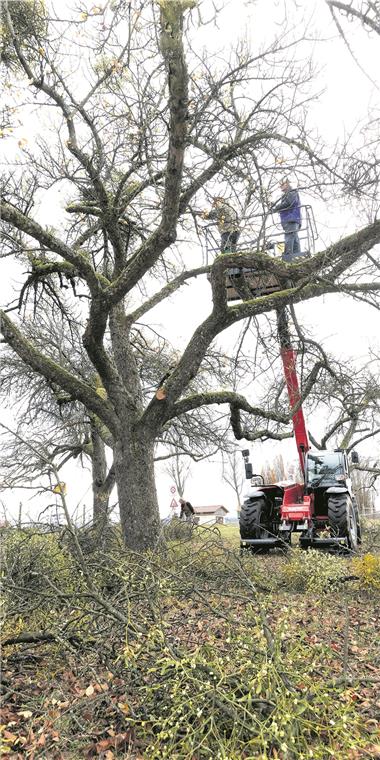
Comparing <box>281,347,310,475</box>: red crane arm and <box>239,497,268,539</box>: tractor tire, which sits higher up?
<box>281,347,310,475</box>: red crane arm

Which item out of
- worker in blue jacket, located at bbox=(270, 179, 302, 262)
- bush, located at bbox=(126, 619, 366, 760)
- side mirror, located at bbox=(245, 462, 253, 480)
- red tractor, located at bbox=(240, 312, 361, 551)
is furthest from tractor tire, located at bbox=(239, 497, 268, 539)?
bush, located at bbox=(126, 619, 366, 760)

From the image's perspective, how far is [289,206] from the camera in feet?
24.3

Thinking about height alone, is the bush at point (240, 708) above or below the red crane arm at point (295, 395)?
below

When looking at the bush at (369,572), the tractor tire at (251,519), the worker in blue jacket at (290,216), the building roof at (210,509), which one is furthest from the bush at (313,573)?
the building roof at (210,509)

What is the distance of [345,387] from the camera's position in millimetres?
9867

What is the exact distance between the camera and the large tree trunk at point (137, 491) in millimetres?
8914

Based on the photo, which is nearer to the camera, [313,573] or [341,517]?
[313,573]

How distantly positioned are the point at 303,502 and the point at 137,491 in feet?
12.6

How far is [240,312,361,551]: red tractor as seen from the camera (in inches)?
400

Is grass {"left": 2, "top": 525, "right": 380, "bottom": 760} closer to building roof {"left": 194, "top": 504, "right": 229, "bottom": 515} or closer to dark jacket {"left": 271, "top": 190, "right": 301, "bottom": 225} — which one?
dark jacket {"left": 271, "top": 190, "right": 301, "bottom": 225}

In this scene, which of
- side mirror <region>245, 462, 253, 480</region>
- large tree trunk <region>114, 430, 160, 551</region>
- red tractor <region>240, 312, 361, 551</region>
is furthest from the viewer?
side mirror <region>245, 462, 253, 480</region>

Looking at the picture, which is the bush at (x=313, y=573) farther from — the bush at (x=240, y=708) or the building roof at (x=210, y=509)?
the building roof at (x=210, y=509)

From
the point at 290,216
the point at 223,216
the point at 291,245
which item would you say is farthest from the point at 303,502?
the point at 223,216

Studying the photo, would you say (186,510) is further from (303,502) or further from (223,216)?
(223,216)
